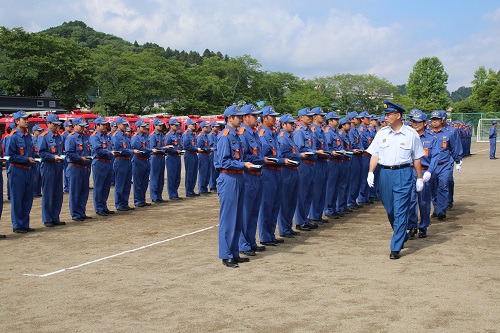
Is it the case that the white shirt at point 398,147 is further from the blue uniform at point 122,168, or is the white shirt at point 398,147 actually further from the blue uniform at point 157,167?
the blue uniform at point 157,167

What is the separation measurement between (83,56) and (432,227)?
49798 millimetres

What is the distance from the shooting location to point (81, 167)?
46.8ft

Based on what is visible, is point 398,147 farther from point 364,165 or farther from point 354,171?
point 364,165

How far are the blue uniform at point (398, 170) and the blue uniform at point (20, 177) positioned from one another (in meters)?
7.21

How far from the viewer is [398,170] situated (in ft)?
31.4

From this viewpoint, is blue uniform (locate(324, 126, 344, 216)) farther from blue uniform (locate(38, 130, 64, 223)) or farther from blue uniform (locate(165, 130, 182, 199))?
blue uniform (locate(38, 130, 64, 223))

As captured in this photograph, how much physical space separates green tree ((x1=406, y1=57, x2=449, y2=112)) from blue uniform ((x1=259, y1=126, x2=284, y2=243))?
86.1 meters

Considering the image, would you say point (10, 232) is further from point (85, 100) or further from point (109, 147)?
point (85, 100)

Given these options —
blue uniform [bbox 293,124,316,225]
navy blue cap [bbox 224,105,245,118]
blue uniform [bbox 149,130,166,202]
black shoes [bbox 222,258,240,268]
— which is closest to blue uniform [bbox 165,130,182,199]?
blue uniform [bbox 149,130,166,202]

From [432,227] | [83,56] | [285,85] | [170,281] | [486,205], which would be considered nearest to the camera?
[170,281]

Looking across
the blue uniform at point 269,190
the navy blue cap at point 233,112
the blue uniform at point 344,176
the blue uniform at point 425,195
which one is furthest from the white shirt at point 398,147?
the blue uniform at point 344,176

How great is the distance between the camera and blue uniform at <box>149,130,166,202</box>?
1753 cm

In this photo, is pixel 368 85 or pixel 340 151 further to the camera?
pixel 368 85

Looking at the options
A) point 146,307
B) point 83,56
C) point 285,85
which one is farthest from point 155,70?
point 146,307
